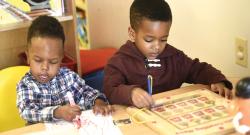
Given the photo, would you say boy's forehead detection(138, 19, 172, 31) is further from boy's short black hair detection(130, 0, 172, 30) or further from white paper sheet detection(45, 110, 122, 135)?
white paper sheet detection(45, 110, 122, 135)

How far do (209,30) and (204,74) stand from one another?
0.42 m

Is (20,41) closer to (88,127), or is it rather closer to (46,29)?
(46,29)

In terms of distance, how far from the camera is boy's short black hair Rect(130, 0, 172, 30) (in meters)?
1.23

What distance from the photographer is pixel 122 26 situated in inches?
90.4

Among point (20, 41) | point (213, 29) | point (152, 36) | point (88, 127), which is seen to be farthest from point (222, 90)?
point (20, 41)

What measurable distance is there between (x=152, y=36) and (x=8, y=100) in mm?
558

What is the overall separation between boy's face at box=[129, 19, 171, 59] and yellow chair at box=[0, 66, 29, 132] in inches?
18.4

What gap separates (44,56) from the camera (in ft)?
4.02

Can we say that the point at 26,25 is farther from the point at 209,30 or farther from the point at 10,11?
the point at 209,30

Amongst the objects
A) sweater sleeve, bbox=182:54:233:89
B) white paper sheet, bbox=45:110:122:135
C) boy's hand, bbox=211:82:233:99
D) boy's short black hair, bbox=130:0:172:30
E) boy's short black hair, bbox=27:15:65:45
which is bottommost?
white paper sheet, bbox=45:110:122:135

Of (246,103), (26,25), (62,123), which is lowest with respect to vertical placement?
(62,123)

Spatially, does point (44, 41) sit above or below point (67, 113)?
above

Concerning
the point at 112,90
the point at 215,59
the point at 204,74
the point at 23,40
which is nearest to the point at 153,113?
the point at 112,90

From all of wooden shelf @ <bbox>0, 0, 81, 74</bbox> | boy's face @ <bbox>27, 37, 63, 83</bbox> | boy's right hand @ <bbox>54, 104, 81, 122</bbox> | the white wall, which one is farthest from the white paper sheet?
wooden shelf @ <bbox>0, 0, 81, 74</bbox>
